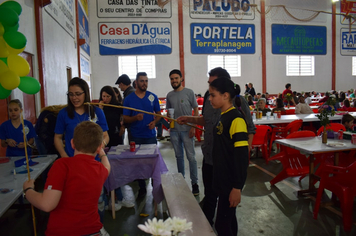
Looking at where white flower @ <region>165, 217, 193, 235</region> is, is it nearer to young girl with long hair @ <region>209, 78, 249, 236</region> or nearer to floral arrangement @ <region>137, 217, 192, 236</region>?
floral arrangement @ <region>137, 217, 192, 236</region>

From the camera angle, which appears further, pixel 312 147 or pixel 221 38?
pixel 221 38

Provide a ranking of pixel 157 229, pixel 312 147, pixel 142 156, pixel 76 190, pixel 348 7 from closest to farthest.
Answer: pixel 157 229, pixel 76 190, pixel 142 156, pixel 312 147, pixel 348 7

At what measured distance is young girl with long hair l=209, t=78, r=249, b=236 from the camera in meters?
1.73

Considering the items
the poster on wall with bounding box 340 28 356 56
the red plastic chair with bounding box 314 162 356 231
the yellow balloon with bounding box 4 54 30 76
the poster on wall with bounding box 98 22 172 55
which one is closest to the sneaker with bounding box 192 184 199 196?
the red plastic chair with bounding box 314 162 356 231

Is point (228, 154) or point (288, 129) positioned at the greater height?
point (228, 154)

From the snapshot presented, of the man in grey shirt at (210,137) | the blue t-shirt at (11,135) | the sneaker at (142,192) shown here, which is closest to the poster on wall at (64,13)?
the blue t-shirt at (11,135)

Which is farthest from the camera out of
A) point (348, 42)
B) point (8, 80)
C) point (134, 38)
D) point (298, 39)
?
point (348, 42)

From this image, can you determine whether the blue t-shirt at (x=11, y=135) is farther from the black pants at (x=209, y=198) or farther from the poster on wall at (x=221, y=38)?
the poster on wall at (x=221, y=38)

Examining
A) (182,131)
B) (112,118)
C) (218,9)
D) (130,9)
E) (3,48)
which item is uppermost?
(218,9)

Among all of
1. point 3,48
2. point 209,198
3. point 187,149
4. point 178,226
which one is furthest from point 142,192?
point 178,226

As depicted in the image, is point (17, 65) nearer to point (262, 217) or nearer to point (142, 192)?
point (142, 192)

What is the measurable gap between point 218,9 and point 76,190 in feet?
43.4

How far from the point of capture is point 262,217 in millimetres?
2873

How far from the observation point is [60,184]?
1.30 meters
